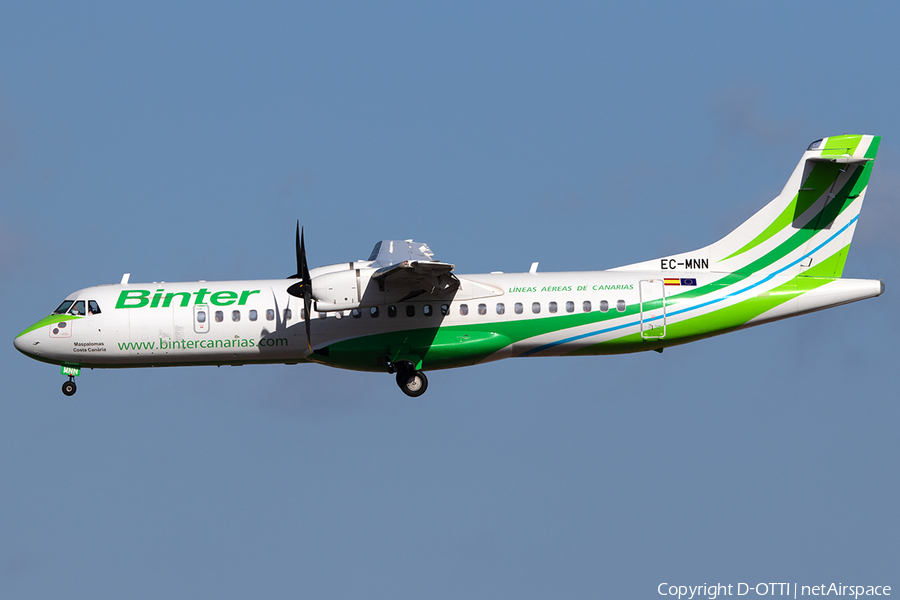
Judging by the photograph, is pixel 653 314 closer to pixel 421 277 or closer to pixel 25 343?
pixel 421 277

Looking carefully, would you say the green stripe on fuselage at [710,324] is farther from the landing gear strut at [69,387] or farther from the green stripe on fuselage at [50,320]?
the landing gear strut at [69,387]

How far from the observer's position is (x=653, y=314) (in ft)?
82.7

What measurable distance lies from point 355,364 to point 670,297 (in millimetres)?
8038

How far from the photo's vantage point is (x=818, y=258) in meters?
26.1

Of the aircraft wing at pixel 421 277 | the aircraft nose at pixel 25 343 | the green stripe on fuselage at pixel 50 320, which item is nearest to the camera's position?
the aircraft wing at pixel 421 277

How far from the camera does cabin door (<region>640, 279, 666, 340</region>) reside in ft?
82.7

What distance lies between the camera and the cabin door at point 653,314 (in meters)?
25.2

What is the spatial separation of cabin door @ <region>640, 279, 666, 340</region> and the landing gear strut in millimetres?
14751

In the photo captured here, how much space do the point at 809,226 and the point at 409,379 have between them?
36.5 ft

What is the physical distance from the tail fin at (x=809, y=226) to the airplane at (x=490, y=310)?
0.04m

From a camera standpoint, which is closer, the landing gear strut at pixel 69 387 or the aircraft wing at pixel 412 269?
the aircraft wing at pixel 412 269

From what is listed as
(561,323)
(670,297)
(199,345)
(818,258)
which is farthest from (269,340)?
(818,258)

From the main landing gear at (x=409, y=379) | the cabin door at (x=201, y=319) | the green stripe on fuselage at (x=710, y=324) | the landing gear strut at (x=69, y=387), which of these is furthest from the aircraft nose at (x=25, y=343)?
the green stripe on fuselage at (x=710, y=324)

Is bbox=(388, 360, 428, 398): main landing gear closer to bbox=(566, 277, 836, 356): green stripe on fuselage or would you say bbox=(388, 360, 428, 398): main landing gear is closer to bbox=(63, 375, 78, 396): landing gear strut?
bbox=(566, 277, 836, 356): green stripe on fuselage
